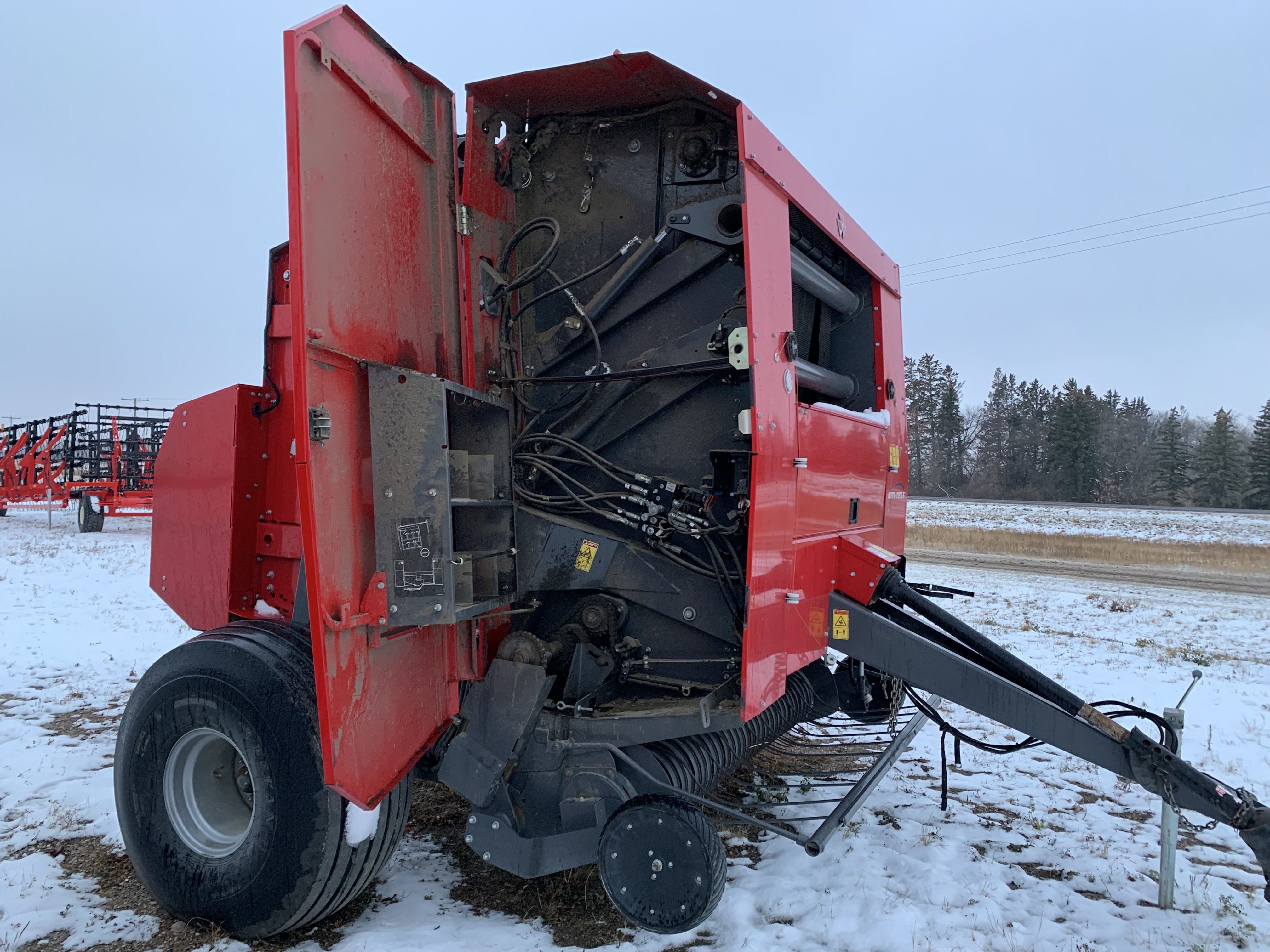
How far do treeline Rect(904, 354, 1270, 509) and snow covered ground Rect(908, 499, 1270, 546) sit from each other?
11527 mm

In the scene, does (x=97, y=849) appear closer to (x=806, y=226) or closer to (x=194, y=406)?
(x=194, y=406)

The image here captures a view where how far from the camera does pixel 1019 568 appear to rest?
46.8ft

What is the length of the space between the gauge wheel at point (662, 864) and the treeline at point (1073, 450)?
41715 mm

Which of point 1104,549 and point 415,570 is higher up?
point 415,570

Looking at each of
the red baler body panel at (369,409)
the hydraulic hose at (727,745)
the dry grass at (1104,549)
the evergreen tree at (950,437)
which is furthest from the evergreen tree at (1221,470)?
the red baler body panel at (369,409)

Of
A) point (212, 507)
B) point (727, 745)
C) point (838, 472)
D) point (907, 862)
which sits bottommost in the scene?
point (907, 862)

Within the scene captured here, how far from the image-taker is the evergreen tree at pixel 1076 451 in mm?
42906

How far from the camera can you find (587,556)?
→ 9.73 feet

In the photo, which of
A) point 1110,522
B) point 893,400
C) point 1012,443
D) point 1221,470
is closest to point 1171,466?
point 1221,470

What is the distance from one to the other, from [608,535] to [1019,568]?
1335cm

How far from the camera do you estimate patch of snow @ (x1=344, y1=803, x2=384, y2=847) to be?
256cm

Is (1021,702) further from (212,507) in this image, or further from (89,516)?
(89,516)

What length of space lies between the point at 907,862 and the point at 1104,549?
1691cm

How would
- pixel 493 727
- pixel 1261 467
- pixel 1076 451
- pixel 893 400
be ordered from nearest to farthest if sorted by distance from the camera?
pixel 493 727 < pixel 893 400 < pixel 1261 467 < pixel 1076 451
